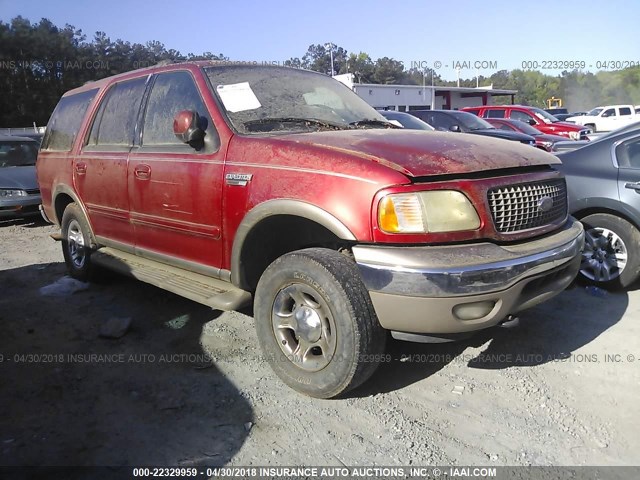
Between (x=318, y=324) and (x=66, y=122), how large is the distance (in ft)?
13.0

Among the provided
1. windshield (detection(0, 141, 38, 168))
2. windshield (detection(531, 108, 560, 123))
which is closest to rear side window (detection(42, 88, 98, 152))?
windshield (detection(0, 141, 38, 168))

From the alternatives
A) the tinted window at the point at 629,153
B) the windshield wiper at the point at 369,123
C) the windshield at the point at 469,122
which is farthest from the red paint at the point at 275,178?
the windshield at the point at 469,122

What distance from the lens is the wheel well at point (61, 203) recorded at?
17.3ft

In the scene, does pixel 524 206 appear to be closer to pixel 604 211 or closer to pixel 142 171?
pixel 604 211

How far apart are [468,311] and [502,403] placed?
72 centimetres

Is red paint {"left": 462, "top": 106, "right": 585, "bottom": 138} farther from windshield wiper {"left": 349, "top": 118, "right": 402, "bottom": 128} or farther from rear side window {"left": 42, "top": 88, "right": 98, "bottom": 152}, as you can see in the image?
rear side window {"left": 42, "top": 88, "right": 98, "bottom": 152}

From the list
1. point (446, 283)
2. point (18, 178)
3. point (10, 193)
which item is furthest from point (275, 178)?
point (18, 178)

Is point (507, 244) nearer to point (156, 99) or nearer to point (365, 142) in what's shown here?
point (365, 142)

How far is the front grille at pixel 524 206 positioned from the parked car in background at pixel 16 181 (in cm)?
850

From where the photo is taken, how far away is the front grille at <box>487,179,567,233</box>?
2678 mm

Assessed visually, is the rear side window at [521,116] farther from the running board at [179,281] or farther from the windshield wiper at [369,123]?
the running board at [179,281]

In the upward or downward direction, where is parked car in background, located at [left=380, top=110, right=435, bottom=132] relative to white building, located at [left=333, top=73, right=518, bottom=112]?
downward

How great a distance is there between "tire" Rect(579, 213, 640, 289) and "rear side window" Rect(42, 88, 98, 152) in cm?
471

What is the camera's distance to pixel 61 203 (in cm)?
543
